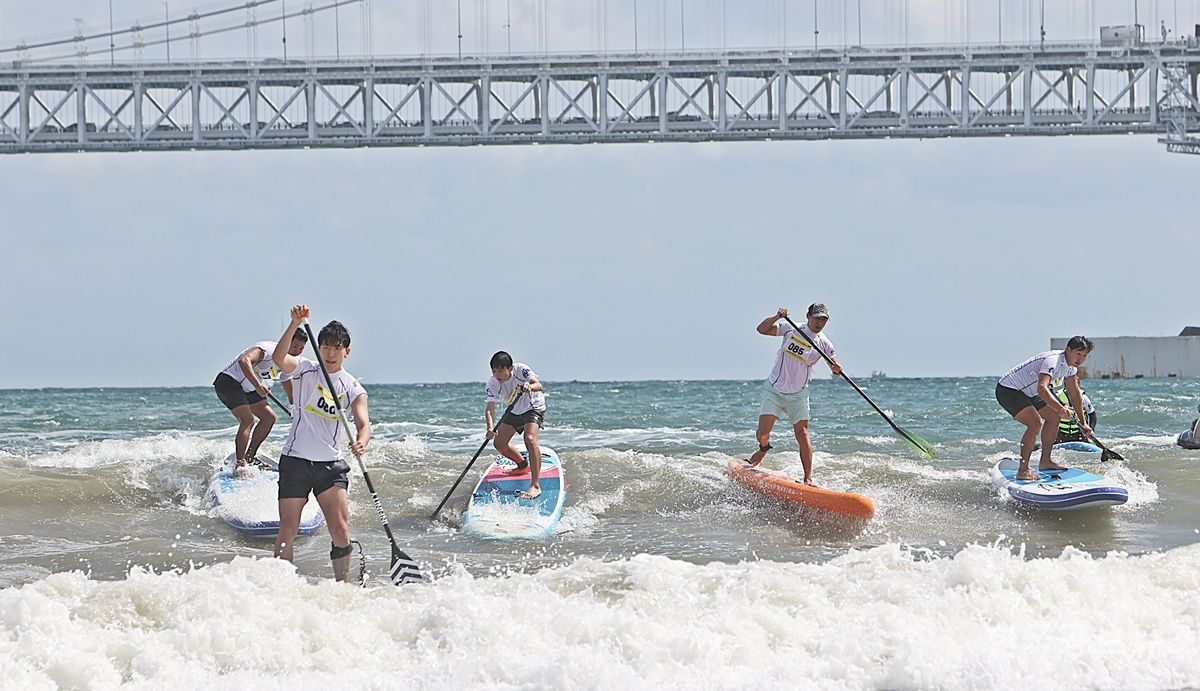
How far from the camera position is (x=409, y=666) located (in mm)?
6246

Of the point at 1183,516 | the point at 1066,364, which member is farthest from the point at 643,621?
the point at 1183,516

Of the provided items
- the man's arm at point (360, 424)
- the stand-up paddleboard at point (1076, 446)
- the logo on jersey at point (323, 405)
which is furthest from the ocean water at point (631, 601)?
the stand-up paddleboard at point (1076, 446)

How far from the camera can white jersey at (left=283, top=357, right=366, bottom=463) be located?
292 inches

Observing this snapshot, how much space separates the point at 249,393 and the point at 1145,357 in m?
48.6

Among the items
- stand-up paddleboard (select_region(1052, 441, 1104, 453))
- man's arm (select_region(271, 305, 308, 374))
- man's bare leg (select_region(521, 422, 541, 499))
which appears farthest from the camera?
stand-up paddleboard (select_region(1052, 441, 1104, 453))

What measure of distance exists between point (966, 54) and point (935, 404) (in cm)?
2357

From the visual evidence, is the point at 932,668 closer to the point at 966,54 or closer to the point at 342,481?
the point at 342,481

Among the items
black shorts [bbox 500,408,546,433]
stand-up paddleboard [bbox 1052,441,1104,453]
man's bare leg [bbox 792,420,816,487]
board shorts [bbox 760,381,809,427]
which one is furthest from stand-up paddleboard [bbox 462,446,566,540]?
stand-up paddleboard [bbox 1052,441,1104,453]

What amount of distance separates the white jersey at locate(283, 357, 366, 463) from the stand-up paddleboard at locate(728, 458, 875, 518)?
14.5ft

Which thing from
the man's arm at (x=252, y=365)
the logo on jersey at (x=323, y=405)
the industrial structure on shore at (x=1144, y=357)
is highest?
the man's arm at (x=252, y=365)

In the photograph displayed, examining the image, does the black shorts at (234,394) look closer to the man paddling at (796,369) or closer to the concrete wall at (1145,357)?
the man paddling at (796,369)

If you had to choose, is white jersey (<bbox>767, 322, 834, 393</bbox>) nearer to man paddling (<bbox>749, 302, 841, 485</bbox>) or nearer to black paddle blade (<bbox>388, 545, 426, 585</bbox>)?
man paddling (<bbox>749, 302, 841, 485</bbox>)

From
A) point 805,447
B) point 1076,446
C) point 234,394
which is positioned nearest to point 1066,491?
point 805,447

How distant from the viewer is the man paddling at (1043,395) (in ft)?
34.6
